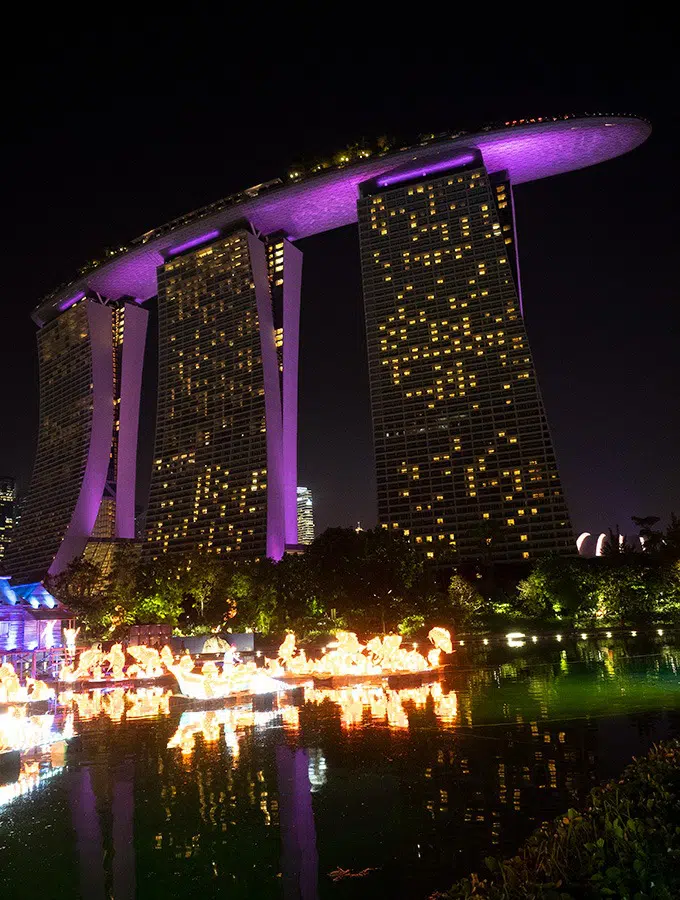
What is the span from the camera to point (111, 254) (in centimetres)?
11431

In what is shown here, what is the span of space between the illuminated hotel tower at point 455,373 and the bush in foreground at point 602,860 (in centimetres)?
7154

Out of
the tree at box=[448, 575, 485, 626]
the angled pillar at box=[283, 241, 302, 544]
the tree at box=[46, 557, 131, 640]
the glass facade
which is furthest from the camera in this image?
the glass facade

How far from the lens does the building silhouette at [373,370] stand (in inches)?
3305

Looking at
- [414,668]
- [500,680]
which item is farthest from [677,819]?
[414,668]

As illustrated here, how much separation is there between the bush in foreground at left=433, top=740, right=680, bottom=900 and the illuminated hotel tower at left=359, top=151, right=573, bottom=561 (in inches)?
2816

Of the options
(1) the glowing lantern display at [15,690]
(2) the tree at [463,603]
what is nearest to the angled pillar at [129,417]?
(2) the tree at [463,603]

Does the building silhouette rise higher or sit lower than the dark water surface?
higher

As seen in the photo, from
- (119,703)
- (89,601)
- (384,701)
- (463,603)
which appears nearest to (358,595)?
(463,603)

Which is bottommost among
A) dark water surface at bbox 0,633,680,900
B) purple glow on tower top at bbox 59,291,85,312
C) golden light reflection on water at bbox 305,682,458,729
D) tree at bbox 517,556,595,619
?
dark water surface at bbox 0,633,680,900

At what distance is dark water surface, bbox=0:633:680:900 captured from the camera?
7.55 metres

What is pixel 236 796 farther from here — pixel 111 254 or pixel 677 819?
pixel 111 254

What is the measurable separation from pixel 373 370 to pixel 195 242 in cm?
3626

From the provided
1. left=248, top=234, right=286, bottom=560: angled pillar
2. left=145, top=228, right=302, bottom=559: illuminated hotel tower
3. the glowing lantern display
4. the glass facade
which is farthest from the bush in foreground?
the glass facade

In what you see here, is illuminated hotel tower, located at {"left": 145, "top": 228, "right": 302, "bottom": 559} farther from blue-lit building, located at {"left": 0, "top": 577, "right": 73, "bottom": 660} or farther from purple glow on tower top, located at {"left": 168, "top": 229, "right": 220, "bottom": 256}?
blue-lit building, located at {"left": 0, "top": 577, "right": 73, "bottom": 660}
